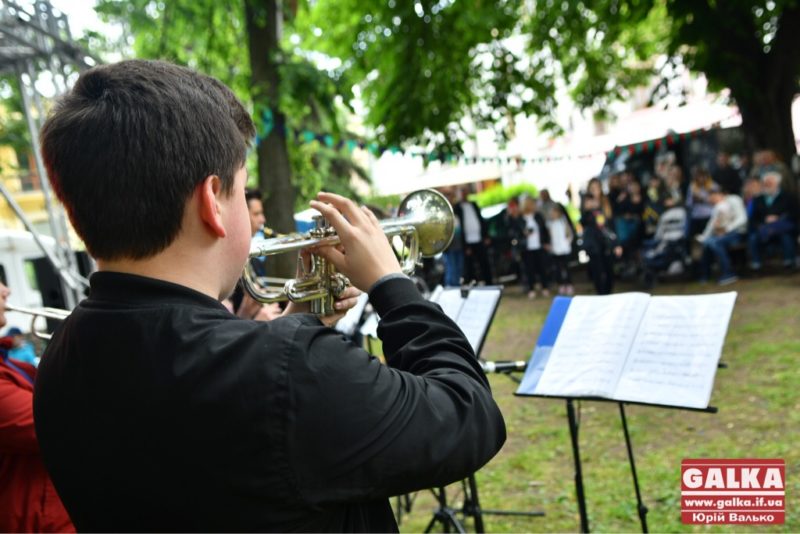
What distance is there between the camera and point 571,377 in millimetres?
2922

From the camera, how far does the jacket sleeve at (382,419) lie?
1099mm

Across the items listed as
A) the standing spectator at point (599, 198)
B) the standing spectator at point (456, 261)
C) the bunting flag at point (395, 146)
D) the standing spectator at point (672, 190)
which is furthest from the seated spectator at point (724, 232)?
the standing spectator at point (456, 261)

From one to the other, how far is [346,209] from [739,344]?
6764 millimetres

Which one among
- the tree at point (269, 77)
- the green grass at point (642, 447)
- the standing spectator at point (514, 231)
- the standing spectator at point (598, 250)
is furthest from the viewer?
the standing spectator at point (514, 231)

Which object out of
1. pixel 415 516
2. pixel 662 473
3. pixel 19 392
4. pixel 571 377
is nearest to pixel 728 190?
pixel 662 473

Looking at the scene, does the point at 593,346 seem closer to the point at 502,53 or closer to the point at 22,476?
the point at 22,476

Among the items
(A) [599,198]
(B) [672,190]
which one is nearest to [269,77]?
(A) [599,198]

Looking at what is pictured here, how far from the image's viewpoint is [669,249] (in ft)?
35.8

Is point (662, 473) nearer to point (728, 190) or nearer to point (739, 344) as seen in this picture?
point (739, 344)

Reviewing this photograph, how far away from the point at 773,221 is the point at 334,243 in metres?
9.92

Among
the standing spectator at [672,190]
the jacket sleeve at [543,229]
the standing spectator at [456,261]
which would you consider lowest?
the standing spectator at [456,261]

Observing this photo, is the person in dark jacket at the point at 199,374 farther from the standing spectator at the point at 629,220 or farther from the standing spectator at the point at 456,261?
the standing spectator at the point at 629,220

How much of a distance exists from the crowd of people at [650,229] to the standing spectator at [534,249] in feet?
0.05

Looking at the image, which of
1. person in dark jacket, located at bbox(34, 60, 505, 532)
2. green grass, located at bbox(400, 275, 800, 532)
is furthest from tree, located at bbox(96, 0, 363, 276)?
person in dark jacket, located at bbox(34, 60, 505, 532)
